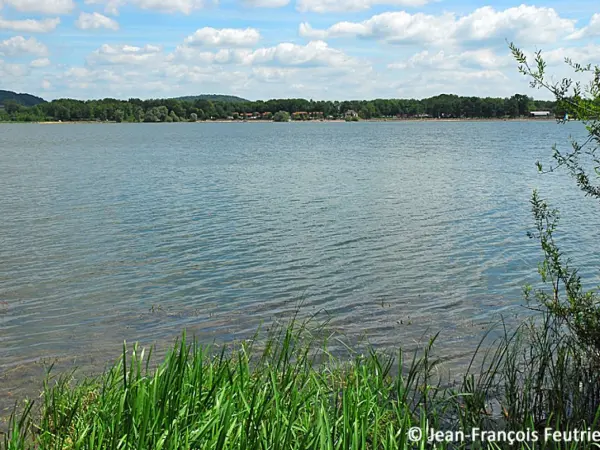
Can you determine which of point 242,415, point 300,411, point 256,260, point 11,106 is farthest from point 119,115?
point 242,415

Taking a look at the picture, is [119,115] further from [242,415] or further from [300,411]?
[242,415]

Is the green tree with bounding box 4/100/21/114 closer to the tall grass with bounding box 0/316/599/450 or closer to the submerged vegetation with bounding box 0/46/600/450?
the submerged vegetation with bounding box 0/46/600/450

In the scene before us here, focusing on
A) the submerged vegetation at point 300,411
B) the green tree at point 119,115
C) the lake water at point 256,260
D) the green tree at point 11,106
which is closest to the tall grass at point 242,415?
the submerged vegetation at point 300,411

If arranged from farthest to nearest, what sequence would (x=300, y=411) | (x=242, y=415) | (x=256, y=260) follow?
(x=256, y=260) → (x=300, y=411) → (x=242, y=415)

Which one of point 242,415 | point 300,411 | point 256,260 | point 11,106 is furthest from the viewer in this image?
point 11,106

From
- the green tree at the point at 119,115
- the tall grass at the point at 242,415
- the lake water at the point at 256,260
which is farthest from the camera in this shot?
the green tree at the point at 119,115

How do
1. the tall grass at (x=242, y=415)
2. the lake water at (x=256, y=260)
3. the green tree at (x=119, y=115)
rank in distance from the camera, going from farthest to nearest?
the green tree at (x=119, y=115)
the lake water at (x=256, y=260)
the tall grass at (x=242, y=415)

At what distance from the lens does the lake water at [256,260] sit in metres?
10.5

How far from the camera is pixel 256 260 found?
15016 millimetres

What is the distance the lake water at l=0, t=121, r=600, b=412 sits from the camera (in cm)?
1055

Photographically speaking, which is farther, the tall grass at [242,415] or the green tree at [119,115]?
the green tree at [119,115]

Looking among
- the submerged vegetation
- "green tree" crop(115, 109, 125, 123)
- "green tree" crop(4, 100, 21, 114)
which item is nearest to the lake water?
the submerged vegetation

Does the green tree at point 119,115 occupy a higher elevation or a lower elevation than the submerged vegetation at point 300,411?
higher

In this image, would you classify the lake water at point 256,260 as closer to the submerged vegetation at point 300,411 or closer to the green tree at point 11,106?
the submerged vegetation at point 300,411
